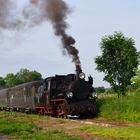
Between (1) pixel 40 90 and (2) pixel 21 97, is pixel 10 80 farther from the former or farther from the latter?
(1) pixel 40 90

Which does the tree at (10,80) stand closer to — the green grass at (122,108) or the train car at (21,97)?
the train car at (21,97)

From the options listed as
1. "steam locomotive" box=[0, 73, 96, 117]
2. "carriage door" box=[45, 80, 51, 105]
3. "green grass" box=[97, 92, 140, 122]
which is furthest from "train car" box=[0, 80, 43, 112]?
"green grass" box=[97, 92, 140, 122]

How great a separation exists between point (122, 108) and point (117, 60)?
13169 millimetres

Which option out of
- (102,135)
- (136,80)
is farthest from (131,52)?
(102,135)

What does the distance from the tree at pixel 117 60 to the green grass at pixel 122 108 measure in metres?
9.51

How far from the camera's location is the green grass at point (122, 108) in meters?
23.7

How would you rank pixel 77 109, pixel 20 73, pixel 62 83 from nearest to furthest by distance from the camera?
pixel 77 109
pixel 62 83
pixel 20 73

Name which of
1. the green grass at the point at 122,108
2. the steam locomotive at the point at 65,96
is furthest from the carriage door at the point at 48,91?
the green grass at the point at 122,108

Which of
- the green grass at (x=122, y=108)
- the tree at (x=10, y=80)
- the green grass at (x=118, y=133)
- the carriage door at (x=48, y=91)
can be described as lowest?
the green grass at (x=118, y=133)

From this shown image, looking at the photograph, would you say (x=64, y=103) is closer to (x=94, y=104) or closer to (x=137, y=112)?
(x=94, y=104)

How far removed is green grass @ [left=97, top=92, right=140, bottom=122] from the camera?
23672 mm

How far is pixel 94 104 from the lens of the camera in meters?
26.9

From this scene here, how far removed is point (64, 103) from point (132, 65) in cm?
1093

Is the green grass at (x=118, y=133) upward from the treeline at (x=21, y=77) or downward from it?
downward
